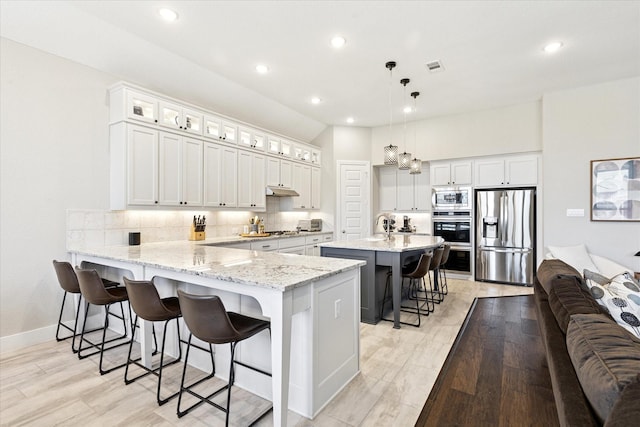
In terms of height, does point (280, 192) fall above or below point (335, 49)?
below

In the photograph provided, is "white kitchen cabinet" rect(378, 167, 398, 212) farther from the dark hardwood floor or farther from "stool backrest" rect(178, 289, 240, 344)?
"stool backrest" rect(178, 289, 240, 344)

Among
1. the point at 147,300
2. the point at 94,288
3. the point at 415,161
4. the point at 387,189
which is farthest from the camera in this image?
the point at 387,189

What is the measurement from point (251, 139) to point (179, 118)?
1.29 m

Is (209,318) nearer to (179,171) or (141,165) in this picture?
(141,165)

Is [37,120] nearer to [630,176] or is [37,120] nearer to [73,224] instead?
[73,224]

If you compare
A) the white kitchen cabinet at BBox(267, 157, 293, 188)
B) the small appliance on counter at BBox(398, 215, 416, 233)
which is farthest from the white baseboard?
the small appliance on counter at BBox(398, 215, 416, 233)

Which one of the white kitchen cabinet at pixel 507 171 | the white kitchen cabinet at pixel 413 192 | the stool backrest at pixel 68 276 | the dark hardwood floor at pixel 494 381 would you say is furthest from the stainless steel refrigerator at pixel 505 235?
the stool backrest at pixel 68 276

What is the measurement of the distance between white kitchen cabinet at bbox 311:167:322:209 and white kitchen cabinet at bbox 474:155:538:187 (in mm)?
3061

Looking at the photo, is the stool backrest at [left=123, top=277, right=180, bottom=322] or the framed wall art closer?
the stool backrest at [left=123, top=277, right=180, bottom=322]

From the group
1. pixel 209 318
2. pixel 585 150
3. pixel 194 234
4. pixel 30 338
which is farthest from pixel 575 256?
pixel 30 338

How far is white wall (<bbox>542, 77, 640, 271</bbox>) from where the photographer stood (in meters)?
4.31

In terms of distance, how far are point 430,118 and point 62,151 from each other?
5837 millimetres

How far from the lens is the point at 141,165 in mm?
3607

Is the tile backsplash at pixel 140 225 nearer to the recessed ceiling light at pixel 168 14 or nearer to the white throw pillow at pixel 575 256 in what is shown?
the recessed ceiling light at pixel 168 14
